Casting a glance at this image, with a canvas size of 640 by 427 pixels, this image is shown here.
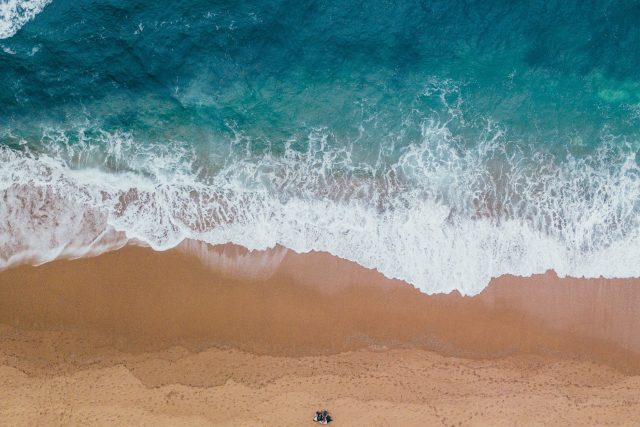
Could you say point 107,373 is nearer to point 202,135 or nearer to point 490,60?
point 202,135

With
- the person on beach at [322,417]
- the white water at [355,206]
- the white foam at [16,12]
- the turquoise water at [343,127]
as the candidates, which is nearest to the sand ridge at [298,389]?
the person on beach at [322,417]

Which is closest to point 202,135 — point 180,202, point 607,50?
point 180,202

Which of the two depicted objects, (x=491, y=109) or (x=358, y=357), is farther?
(x=491, y=109)

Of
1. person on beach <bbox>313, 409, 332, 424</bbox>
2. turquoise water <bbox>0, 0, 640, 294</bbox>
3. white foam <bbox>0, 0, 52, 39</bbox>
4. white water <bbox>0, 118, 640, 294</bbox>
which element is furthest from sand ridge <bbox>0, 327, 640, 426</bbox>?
white foam <bbox>0, 0, 52, 39</bbox>

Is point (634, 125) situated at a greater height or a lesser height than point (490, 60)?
lesser

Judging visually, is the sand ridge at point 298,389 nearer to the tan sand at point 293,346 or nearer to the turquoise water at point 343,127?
the tan sand at point 293,346

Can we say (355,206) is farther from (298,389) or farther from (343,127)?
(298,389)
